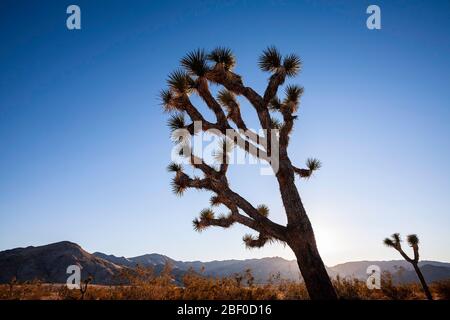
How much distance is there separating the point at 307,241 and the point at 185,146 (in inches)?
178

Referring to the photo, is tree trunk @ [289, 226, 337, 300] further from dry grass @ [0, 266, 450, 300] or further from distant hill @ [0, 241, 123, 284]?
distant hill @ [0, 241, 123, 284]

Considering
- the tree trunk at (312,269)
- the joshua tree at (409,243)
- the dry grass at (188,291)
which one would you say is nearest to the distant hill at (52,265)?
the dry grass at (188,291)

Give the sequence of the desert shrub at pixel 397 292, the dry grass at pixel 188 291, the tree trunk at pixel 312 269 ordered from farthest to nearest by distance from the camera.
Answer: the desert shrub at pixel 397 292, the dry grass at pixel 188 291, the tree trunk at pixel 312 269

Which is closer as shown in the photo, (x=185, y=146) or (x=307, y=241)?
Result: (x=307, y=241)

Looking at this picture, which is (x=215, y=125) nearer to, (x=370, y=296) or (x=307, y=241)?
(x=307, y=241)

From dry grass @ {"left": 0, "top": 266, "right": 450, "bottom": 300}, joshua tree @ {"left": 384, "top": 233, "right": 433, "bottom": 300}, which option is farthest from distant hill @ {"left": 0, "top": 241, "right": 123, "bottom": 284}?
joshua tree @ {"left": 384, "top": 233, "right": 433, "bottom": 300}

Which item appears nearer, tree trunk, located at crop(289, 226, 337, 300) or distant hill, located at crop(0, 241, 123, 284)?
tree trunk, located at crop(289, 226, 337, 300)

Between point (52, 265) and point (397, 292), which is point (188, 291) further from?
point (52, 265)

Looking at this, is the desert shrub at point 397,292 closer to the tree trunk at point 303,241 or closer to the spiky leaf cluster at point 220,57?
the tree trunk at point 303,241

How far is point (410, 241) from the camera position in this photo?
12.2m

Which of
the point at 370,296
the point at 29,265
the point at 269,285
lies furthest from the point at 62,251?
the point at 370,296

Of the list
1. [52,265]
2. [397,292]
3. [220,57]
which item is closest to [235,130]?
[220,57]
